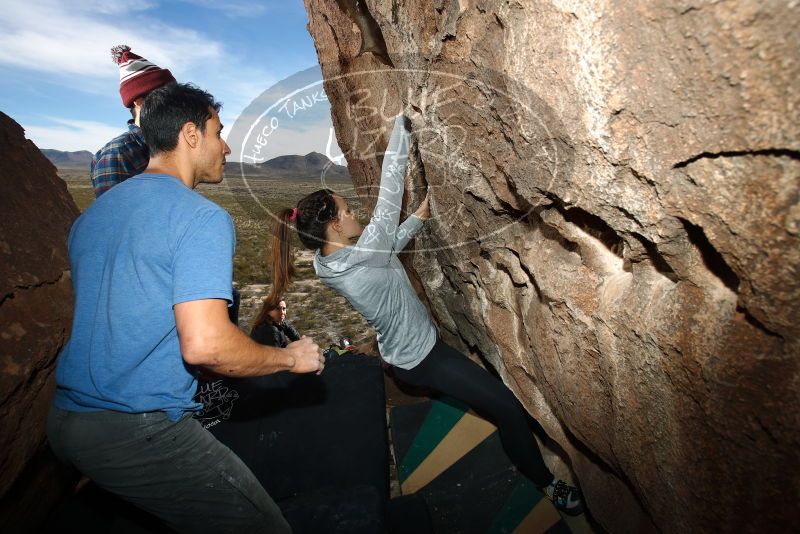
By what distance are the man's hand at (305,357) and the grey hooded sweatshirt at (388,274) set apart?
27.9 inches

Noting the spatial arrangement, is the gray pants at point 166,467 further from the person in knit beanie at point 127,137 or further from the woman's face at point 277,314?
the woman's face at point 277,314

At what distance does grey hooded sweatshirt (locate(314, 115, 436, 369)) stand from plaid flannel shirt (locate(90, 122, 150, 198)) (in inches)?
62.6

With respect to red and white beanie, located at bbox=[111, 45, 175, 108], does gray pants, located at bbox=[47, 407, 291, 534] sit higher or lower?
lower

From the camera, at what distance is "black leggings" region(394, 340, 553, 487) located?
2.97 m

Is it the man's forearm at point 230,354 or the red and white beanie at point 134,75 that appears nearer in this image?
the man's forearm at point 230,354

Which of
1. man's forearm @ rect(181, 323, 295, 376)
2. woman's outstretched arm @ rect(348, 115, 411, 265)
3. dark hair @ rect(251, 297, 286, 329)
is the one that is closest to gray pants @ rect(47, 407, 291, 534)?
man's forearm @ rect(181, 323, 295, 376)

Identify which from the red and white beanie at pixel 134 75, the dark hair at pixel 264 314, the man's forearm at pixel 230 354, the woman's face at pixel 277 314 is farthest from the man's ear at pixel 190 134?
the woman's face at pixel 277 314

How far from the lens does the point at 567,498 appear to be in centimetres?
286

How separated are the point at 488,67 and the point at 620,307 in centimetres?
112

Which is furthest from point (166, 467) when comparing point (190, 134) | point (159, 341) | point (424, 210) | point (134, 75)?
point (134, 75)

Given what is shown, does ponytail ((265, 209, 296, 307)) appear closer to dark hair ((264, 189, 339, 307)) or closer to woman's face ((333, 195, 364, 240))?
dark hair ((264, 189, 339, 307))

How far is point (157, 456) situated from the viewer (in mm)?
1639

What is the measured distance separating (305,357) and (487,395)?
63.1 inches

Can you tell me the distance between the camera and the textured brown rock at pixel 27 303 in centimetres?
257
